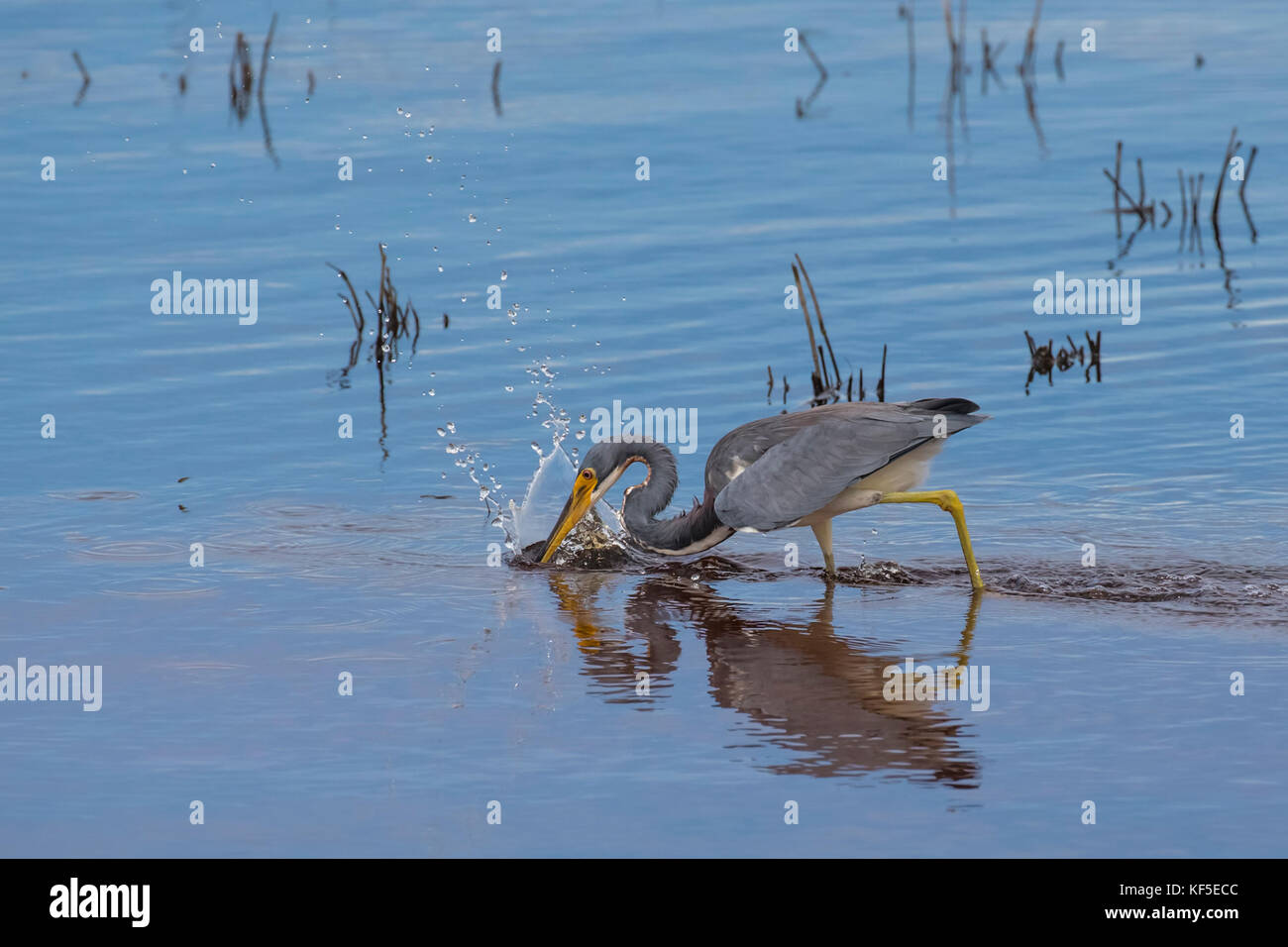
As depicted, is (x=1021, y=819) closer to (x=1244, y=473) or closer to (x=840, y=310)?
(x=1244, y=473)

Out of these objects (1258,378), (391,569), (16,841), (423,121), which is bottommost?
(16,841)

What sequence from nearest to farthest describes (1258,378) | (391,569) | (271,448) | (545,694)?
(545,694) < (391,569) < (271,448) < (1258,378)

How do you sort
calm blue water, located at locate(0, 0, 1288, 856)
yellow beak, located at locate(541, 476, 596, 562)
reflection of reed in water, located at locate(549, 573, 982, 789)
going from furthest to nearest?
yellow beak, located at locate(541, 476, 596, 562), reflection of reed in water, located at locate(549, 573, 982, 789), calm blue water, located at locate(0, 0, 1288, 856)

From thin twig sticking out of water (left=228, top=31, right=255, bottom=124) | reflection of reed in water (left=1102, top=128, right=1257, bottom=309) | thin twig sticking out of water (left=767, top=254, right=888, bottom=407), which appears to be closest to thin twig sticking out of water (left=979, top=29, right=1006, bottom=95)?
reflection of reed in water (left=1102, top=128, right=1257, bottom=309)

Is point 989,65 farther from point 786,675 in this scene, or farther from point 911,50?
point 786,675

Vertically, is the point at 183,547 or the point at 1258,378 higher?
the point at 1258,378

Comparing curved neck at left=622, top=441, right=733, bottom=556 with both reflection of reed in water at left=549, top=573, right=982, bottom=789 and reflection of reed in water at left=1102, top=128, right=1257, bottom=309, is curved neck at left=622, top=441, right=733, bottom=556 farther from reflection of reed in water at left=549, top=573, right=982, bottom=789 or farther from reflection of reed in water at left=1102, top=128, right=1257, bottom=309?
reflection of reed in water at left=1102, top=128, right=1257, bottom=309

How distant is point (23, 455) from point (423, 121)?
27.1 ft

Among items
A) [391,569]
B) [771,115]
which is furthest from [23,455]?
[771,115]

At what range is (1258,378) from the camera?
39.5 feet

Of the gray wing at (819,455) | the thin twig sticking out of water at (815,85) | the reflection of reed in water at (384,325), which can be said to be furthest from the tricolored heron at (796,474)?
the thin twig sticking out of water at (815,85)

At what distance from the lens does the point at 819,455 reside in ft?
29.2

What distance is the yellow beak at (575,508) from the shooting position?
9.59m

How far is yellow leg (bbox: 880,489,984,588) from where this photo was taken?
883cm
